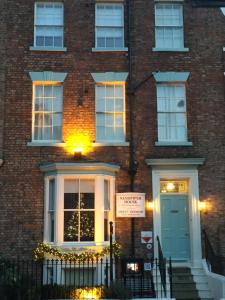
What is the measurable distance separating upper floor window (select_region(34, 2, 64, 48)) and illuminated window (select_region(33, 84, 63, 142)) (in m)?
1.54

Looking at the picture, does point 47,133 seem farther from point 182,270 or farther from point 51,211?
point 182,270

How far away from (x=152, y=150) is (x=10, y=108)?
4817 millimetres

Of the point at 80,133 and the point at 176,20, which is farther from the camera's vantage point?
the point at 176,20

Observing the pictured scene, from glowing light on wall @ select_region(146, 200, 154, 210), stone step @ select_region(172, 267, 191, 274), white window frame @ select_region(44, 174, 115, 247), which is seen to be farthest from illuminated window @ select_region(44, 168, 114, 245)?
stone step @ select_region(172, 267, 191, 274)

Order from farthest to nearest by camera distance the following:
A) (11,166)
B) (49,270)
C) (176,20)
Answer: (176,20), (11,166), (49,270)

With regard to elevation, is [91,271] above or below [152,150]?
below

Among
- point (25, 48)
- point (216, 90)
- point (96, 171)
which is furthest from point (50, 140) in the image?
point (216, 90)

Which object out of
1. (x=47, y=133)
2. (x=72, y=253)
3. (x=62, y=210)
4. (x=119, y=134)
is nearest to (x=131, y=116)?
(x=119, y=134)

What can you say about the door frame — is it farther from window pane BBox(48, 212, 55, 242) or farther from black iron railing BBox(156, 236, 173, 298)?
window pane BBox(48, 212, 55, 242)

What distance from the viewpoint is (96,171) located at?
1498 cm

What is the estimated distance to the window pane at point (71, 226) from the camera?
1480 centimetres

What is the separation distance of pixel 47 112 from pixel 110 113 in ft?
6.79

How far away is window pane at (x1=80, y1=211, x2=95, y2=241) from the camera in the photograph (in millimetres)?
14828

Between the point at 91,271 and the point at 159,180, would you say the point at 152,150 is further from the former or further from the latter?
the point at 91,271
